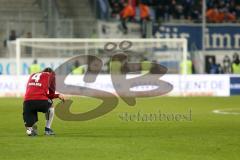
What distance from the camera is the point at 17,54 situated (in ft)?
119

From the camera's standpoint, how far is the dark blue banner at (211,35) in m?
43.8

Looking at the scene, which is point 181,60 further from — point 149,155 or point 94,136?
point 149,155

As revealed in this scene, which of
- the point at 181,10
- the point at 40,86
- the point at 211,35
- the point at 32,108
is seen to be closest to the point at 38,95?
the point at 40,86

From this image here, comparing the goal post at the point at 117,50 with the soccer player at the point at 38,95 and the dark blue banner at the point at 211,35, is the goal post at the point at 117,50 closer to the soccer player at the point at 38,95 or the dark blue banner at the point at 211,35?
the dark blue banner at the point at 211,35

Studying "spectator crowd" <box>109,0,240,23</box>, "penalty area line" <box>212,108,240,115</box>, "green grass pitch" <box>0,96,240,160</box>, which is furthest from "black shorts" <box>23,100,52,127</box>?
"spectator crowd" <box>109,0,240,23</box>

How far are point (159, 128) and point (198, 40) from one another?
23.8 m

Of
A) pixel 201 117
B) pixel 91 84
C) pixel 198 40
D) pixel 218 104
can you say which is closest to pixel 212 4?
pixel 198 40

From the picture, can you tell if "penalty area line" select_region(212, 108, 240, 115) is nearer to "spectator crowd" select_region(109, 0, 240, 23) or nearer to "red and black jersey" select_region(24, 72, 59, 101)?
"red and black jersey" select_region(24, 72, 59, 101)

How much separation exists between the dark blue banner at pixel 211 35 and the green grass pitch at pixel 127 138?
628 inches

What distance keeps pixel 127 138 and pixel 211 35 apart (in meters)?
27.1

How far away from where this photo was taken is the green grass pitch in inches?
583

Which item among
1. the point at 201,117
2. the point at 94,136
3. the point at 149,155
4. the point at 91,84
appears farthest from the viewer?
the point at 91,84

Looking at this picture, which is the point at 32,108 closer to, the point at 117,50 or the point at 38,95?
the point at 38,95

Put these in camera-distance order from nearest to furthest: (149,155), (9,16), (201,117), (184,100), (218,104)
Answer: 1. (149,155)
2. (201,117)
3. (218,104)
4. (184,100)
5. (9,16)
